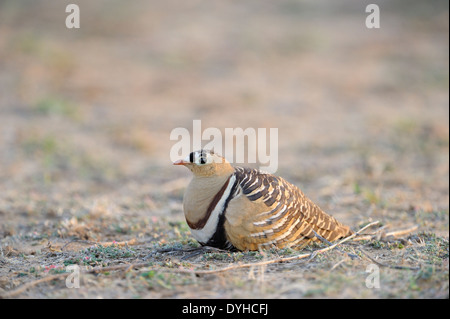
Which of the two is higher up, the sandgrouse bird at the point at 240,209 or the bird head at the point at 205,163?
the bird head at the point at 205,163

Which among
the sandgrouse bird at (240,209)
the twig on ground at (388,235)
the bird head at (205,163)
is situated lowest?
the twig on ground at (388,235)

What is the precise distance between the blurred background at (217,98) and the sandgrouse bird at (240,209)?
194 cm

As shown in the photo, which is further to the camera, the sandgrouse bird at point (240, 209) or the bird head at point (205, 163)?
the bird head at point (205, 163)

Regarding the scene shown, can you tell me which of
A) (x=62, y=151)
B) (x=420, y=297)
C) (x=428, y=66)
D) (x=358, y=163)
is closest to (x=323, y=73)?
(x=428, y=66)

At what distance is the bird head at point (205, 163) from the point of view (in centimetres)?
398

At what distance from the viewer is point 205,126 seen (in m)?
9.90

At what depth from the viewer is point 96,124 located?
9.48 metres

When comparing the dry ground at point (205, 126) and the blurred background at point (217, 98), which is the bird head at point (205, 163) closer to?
the dry ground at point (205, 126)

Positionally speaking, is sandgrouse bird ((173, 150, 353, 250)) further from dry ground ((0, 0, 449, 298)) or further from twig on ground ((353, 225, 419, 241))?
twig on ground ((353, 225, 419, 241))

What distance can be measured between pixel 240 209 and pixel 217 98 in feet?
24.8

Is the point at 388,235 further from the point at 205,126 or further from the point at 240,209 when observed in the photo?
the point at 205,126

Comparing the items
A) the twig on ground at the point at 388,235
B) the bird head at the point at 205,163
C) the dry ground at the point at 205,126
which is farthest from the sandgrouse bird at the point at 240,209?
the twig on ground at the point at 388,235

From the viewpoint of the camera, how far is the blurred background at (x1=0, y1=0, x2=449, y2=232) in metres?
7.00
